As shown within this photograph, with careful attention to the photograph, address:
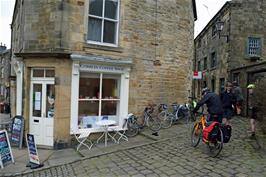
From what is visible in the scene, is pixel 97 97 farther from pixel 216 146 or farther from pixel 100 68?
pixel 216 146

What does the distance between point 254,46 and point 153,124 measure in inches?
514

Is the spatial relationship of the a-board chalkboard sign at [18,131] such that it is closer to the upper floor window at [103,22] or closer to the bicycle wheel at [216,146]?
the upper floor window at [103,22]

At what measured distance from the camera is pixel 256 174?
239 inches

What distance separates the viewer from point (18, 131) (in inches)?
401

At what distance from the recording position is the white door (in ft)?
33.3

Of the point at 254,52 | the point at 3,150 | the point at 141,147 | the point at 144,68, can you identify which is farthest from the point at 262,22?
the point at 3,150

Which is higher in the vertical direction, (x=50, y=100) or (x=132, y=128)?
(x=50, y=100)

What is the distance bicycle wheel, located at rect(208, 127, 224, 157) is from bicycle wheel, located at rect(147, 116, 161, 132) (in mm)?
3976

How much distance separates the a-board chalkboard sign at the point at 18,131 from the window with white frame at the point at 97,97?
2176mm

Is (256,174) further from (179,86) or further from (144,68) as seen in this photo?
(179,86)

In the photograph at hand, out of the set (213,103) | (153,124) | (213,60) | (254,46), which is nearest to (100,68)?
(153,124)

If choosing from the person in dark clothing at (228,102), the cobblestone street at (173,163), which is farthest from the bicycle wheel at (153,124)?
the person in dark clothing at (228,102)

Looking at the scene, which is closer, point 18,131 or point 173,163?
point 173,163

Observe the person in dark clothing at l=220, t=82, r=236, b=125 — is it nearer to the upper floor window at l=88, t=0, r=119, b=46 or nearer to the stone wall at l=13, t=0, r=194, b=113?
the stone wall at l=13, t=0, r=194, b=113
